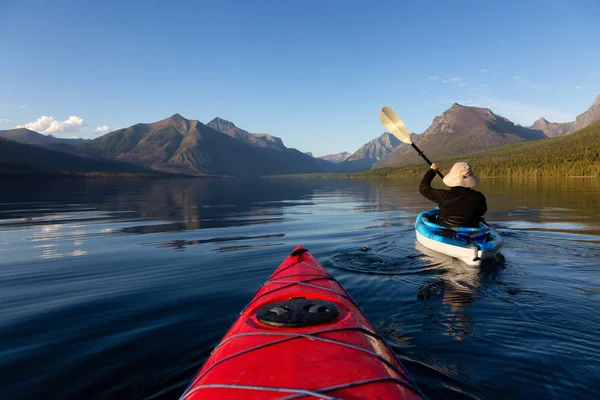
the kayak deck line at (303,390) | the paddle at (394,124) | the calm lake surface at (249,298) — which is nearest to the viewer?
the kayak deck line at (303,390)

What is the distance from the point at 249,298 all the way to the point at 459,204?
631cm

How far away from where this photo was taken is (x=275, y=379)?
9.45 feet

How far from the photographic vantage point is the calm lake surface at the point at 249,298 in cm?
454

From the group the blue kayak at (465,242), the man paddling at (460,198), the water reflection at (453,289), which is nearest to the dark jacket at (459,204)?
the man paddling at (460,198)

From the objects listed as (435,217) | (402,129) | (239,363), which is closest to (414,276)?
(435,217)

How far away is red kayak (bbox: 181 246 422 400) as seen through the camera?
2.75m

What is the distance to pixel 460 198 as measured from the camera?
9.73 meters

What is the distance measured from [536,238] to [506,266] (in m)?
4.95

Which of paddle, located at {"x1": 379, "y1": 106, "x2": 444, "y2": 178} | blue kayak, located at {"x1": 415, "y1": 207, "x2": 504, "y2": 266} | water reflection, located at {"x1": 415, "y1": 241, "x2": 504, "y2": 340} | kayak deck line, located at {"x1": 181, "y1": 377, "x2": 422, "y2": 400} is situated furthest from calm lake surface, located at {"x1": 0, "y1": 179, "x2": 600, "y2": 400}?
paddle, located at {"x1": 379, "y1": 106, "x2": 444, "y2": 178}

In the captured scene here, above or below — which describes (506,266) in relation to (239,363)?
below

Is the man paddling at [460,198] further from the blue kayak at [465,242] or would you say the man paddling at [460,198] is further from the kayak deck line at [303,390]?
the kayak deck line at [303,390]

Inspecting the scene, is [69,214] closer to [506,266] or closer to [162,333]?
[162,333]

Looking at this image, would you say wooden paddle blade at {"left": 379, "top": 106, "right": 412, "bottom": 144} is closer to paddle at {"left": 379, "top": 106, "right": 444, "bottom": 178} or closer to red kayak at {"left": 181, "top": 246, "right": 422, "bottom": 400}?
paddle at {"left": 379, "top": 106, "right": 444, "bottom": 178}

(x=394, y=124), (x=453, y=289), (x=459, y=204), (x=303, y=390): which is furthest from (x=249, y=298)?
(x=394, y=124)
